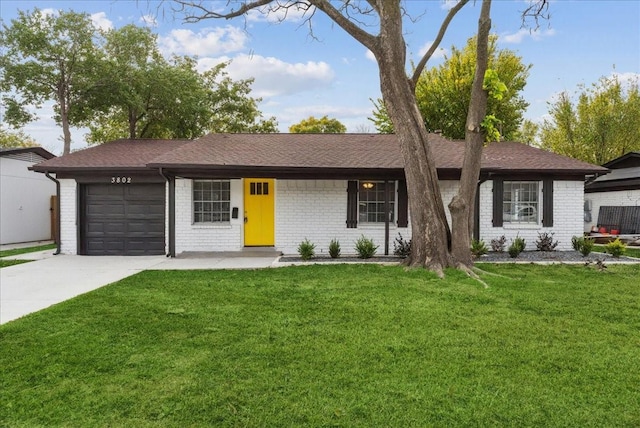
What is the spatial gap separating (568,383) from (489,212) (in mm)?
8673

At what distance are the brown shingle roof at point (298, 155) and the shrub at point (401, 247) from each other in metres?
2.05

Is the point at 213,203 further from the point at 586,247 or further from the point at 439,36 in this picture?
the point at 586,247

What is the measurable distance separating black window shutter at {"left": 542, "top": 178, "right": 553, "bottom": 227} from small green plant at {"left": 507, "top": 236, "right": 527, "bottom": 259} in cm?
121

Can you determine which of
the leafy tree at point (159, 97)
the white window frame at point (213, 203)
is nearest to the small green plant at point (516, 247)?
the white window frame at point (213, 203)

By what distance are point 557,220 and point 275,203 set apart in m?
8.13

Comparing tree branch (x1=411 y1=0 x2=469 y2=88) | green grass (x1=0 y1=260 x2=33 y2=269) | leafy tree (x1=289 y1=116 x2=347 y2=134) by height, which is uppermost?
leafy tree (x1=289 y1=116 x2=347 y2=134)

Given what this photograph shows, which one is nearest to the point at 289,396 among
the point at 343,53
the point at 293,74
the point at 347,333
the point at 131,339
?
the point at 347,333

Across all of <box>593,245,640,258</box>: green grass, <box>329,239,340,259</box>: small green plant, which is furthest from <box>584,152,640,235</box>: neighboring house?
<box>329,239,340,259</box>: small green plant

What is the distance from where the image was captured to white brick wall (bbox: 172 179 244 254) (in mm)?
10852

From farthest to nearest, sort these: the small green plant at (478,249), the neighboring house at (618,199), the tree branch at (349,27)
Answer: the neighboring house at (618,199), the small green plant at (478,249), the tree branch at (349,27)

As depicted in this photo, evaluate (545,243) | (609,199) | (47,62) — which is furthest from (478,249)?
(47,62)

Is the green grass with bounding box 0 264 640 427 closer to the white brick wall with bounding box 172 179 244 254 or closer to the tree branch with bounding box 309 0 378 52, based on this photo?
the white brick wall with bounding box 172 179 244 254

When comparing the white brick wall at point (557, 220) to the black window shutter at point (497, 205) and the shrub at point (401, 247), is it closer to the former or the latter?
the black window shutter at point (497, 205)

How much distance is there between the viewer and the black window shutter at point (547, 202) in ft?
36.3
